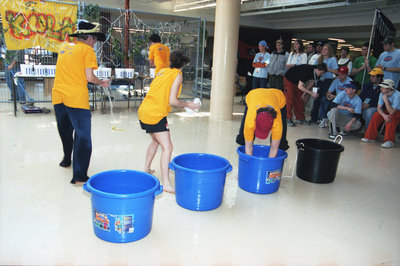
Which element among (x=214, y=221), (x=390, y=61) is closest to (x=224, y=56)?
(x=390, y=61)

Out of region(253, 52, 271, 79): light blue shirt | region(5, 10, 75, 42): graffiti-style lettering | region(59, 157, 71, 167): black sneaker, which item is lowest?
region(59, 157, 71, 167): black sneaker

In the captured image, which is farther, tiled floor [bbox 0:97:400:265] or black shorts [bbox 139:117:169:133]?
black shorts [bbox 139:117:169:133]

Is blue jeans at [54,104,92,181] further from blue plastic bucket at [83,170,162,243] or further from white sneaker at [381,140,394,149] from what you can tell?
white sneaker at [381,140,394,149]

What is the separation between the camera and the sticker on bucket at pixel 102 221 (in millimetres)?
2205

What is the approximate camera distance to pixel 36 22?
636 centimetres

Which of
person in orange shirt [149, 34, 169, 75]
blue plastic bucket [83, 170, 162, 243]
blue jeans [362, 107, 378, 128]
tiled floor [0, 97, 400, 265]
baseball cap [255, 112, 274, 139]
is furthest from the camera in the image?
person in orange shirt [149, 34, 169, 75]

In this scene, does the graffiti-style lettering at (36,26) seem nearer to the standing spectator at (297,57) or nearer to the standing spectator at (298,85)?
the standing spectator at (298,85)

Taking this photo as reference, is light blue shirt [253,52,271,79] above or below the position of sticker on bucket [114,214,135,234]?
above

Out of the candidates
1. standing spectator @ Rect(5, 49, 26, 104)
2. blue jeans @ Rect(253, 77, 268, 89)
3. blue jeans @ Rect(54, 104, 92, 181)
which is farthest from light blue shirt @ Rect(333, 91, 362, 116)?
standing spectator @ Rect(5, 49, 26, 104)

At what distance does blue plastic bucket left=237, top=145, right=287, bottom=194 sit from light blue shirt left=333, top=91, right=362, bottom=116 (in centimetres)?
311

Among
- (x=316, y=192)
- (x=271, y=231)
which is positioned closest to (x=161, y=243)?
(x=271, y=231)

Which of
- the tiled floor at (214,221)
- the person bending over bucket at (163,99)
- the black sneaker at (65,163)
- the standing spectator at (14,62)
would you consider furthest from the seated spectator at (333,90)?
the standing spectator at (14,62)

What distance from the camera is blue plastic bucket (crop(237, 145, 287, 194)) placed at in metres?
3.08

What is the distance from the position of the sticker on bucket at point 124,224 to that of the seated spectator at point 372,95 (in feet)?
17.0
